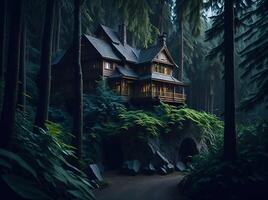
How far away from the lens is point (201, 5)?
1495 cm

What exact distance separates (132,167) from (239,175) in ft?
37.2

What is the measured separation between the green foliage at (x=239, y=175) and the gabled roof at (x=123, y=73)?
1882 centimetres

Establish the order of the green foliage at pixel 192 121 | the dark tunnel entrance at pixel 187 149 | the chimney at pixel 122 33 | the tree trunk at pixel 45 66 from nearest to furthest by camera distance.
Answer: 1. the tree trunk at pixel 45 66
2. the green foliage at pixel 192 121
3. the dark tunnel entrance at pixel 187 149
4. the chimney at pixel 122 33

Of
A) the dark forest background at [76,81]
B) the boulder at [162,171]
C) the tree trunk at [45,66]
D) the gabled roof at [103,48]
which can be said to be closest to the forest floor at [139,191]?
the dark forest background at [76,81]

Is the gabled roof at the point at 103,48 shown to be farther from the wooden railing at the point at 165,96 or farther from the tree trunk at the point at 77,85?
the tree trunk at the point at 77,85

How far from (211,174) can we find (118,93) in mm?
19388

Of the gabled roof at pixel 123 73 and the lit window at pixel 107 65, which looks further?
the lit window at pixel 107 65

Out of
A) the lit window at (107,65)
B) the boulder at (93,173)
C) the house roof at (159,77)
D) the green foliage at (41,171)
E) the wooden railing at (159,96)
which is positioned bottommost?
the boulder at (93,173)

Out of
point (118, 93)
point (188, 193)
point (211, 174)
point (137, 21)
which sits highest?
point (137, 21)

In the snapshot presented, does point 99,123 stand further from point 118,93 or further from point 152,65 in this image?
point 152,65

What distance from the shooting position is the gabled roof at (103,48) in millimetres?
32625

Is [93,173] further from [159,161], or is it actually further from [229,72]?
[229,72]

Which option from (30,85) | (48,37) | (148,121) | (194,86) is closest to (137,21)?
(48,37)

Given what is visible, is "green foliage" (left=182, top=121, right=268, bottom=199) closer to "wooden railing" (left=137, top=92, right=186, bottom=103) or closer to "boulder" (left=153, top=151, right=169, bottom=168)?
"boulder" (left=153, top=151, right=169, bottom=168)
